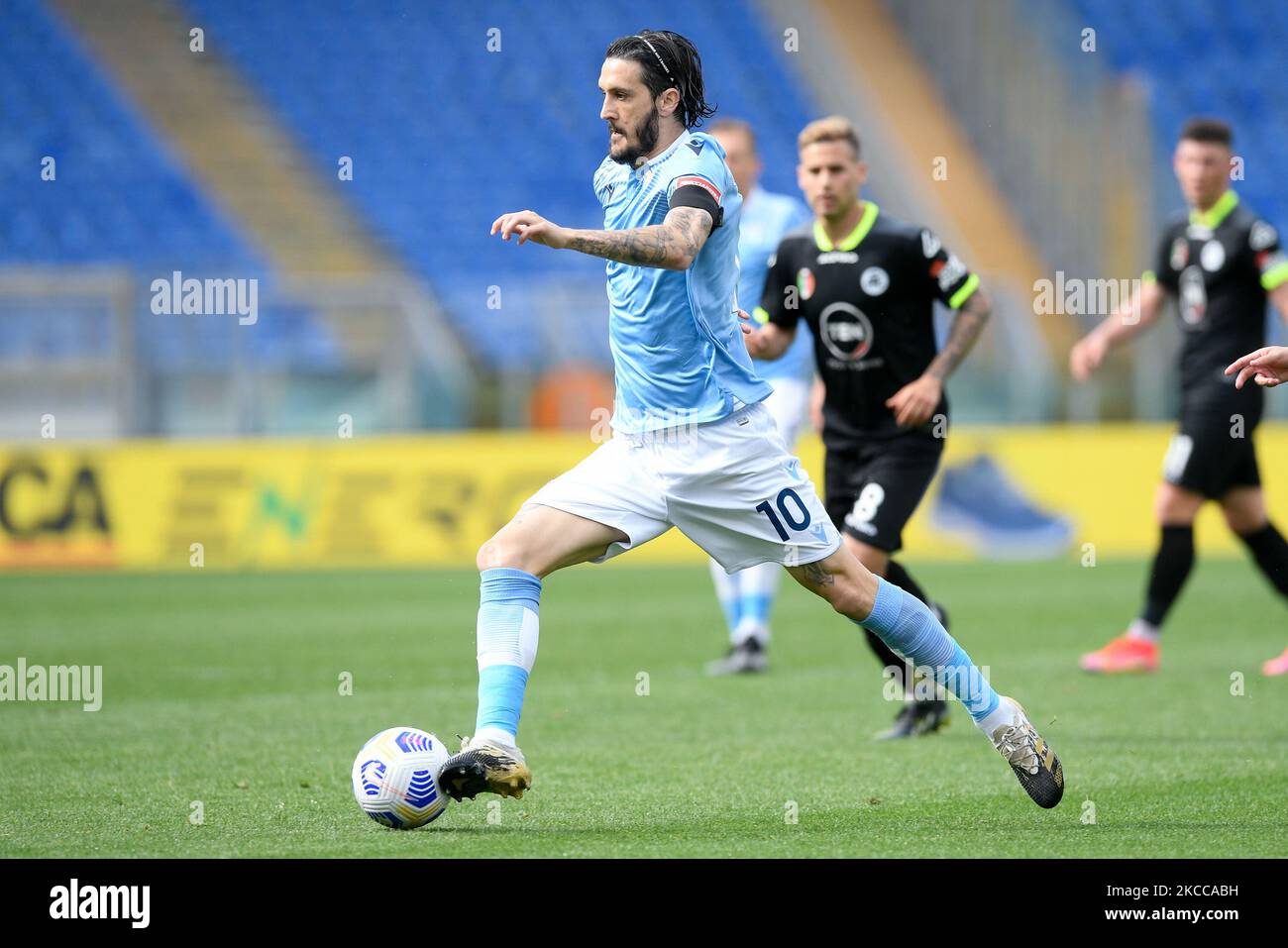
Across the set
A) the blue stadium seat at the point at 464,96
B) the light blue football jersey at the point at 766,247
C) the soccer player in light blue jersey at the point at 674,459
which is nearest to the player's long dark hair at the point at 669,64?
the soccer player in light blue jersey at the point at 674,459

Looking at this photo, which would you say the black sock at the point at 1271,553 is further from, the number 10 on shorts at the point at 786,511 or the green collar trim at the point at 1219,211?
the number 10 on shorts at the point at 786,511

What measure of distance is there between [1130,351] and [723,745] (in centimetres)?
1139

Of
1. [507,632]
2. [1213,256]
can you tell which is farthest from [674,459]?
[1213,256]

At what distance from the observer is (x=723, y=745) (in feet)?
22.9

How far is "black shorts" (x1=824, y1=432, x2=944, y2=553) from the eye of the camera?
22.8 ft

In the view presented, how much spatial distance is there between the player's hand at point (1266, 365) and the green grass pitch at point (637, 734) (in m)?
1.27

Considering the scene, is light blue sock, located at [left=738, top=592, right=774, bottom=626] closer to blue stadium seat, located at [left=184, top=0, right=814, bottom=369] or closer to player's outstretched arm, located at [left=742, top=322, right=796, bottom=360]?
player's outstretched arm, located at [left=742, top=322, right=796, bottom=360]

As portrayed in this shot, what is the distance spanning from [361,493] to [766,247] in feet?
24.8

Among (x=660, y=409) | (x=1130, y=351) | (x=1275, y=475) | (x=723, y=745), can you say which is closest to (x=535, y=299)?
(x=1130, y=351)

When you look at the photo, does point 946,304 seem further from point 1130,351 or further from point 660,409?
point 1130,351

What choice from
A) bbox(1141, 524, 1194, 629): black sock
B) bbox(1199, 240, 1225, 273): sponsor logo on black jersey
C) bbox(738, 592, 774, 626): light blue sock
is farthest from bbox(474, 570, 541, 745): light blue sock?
bbox(1199, 240, 1225, 273): sponsor logo on black jersey

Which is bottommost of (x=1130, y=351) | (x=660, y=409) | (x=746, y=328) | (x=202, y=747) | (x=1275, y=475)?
(x=202, y=747)

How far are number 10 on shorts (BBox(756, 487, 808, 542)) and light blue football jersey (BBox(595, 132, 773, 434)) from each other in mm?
290

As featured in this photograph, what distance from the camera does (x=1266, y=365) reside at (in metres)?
5.10
